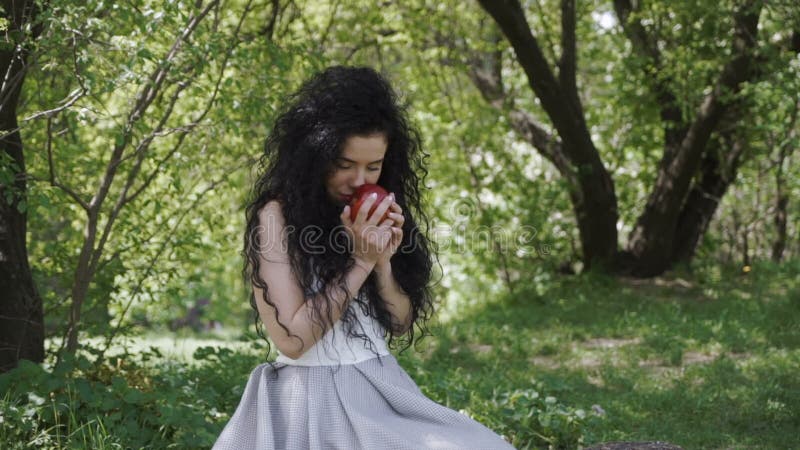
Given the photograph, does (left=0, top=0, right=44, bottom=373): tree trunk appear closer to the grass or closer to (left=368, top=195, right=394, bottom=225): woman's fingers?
the grass

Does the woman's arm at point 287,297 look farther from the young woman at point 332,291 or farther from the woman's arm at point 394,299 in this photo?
the woman's arm at point 394,299

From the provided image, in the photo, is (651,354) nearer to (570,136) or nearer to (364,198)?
(570,136)

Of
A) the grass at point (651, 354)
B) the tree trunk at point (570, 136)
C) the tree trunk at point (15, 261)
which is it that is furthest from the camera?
the tree trunk at point (570, 136)

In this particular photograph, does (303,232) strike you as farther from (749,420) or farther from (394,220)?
(749,420)

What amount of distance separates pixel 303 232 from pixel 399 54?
297 inches

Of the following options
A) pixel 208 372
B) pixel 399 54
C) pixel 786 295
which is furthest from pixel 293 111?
pixel 399 54

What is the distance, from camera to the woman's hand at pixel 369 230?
227cm

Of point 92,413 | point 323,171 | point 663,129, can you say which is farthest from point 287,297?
point 663,129

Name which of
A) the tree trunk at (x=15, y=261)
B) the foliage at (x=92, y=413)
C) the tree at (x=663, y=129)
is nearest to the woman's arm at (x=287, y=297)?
the foliage at (x=92, y=413)

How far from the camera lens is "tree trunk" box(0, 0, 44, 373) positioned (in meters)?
3.99

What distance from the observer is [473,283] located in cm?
1013

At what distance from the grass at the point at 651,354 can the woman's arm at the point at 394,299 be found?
5.85 ft

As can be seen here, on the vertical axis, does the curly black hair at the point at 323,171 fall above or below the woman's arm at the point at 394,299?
above

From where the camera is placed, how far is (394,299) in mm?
2598
